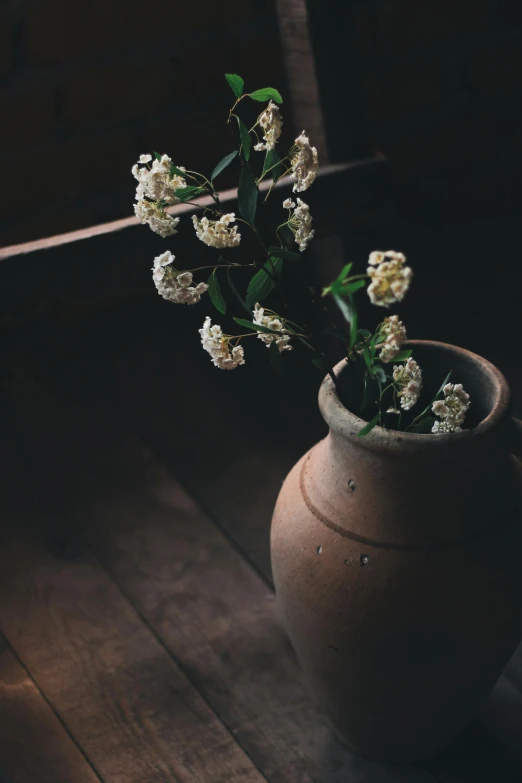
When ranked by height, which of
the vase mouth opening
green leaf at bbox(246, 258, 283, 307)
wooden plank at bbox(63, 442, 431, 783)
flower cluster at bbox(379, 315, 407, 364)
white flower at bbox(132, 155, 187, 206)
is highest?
white flower at bbox(132, 155, 187, 206)

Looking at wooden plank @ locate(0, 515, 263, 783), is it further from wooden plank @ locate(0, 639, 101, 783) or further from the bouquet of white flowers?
the bouquet of white flowers

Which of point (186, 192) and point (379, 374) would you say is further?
point (379, 374)

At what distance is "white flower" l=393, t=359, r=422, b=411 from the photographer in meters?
1.10

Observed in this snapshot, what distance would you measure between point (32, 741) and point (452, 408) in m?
0.75

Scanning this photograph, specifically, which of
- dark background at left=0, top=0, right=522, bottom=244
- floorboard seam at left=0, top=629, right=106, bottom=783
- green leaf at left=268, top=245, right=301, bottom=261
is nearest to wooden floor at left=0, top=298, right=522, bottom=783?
floorboard seam at left=0, top=629, right=106, bottom=783

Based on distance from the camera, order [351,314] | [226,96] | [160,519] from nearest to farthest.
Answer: [351,314], [160,519], [226,96]

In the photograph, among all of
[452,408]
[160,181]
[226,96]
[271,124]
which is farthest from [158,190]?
[226,96]

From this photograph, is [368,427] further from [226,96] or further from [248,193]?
[226,96]

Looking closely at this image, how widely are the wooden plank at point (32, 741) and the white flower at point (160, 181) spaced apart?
778 mm

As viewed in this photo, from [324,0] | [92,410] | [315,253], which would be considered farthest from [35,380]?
[324,0]

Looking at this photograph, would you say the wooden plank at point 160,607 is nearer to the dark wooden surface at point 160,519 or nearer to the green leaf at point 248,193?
the dark wooden surface at point 160,519

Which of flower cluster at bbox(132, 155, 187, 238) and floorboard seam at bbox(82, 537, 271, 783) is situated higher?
flower cluster at bbox(132, 155, 187, 238)

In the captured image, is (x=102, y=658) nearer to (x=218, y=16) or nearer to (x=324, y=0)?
(x=324, y=0)

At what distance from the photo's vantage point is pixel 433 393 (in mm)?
1271
